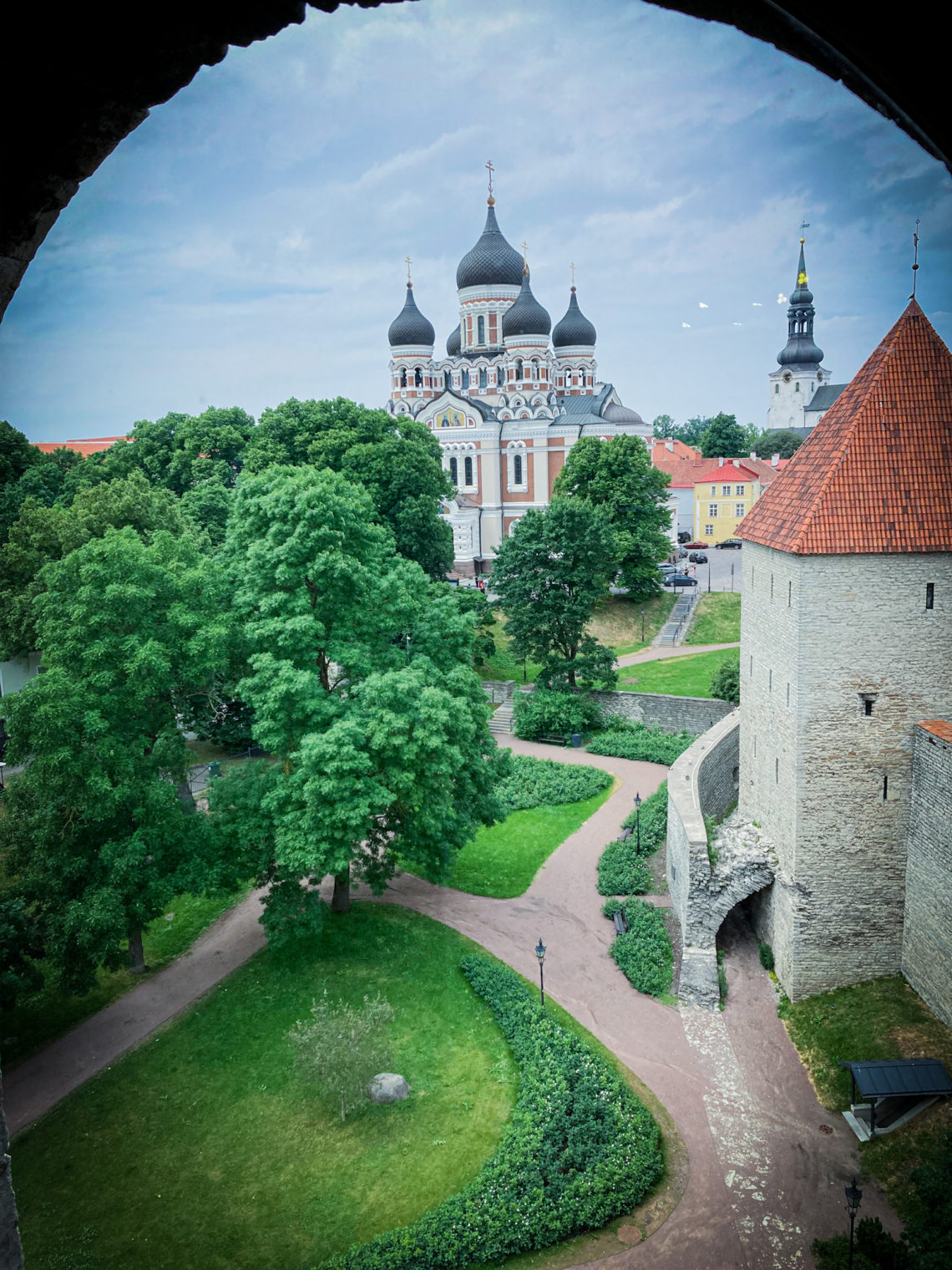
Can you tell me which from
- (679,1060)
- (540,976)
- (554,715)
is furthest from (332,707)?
(554,715)

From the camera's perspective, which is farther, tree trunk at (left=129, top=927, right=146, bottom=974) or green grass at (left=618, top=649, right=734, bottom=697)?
green grass at (left=618, top=649, right=734, bottom=697)

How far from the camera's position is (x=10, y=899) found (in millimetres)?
16703

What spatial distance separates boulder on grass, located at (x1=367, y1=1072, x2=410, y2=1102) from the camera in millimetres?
15516

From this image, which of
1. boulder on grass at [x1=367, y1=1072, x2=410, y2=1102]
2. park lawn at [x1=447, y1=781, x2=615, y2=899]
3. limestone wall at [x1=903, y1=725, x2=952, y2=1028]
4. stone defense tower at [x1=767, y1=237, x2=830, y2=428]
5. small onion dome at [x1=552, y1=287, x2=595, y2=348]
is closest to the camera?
boulder on grass at [x1=367, y1=1072, x2=410, y2=1102]

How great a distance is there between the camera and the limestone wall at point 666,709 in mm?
33438

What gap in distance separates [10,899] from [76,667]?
450 centimetres

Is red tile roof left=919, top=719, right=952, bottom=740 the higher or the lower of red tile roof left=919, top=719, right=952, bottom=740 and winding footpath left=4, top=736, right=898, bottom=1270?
the higher

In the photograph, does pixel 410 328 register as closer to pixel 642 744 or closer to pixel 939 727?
pixel 642 744

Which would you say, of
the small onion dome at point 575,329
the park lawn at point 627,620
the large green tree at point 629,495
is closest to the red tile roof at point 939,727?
the park lawn at point 627,620

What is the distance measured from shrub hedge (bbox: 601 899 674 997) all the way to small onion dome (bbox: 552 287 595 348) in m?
54.9

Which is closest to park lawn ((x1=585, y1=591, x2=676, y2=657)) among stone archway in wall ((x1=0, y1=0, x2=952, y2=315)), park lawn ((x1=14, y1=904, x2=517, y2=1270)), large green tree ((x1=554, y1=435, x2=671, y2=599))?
large green tree ((x1=554, y1=435, x2=671, y2=599))

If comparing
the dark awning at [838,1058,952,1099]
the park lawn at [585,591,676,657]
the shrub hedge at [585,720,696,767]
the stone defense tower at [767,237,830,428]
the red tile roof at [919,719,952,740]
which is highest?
the stone defense tower at [767,237,830,428]

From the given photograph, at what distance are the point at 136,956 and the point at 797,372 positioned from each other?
8104 centimetres

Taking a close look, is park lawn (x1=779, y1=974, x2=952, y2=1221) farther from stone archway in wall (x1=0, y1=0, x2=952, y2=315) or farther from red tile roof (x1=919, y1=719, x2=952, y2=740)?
stone archway in wall (x1=0, y1=0, x2=952, y2=315)
